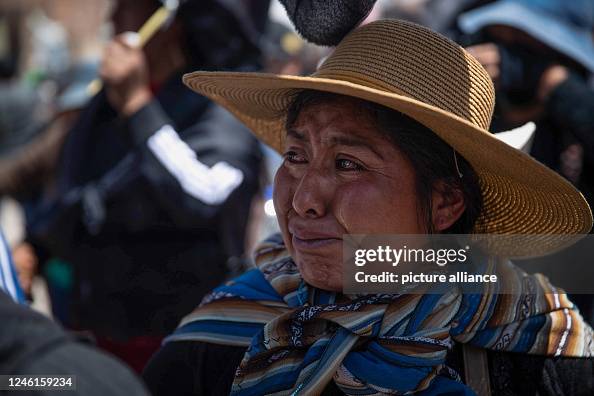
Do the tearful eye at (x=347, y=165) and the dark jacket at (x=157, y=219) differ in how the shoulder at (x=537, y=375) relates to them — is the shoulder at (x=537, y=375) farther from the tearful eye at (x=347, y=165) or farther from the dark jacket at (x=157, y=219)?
the dark jacket at (x=157, y=219)

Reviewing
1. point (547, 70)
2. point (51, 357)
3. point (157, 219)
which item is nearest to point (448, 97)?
point (51, 357)

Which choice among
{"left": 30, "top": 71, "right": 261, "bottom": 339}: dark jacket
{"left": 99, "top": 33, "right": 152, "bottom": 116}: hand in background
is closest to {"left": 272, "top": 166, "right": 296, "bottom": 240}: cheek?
{"left": 30, "top": 71, "right": 261, "bottom": 339}: dark jacket

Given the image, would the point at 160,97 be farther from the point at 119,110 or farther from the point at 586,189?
the point at 586,189

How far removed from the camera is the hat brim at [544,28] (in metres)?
3.89

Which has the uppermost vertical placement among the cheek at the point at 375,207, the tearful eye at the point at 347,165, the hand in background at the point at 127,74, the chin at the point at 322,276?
the tearful eye at the point at 347,165

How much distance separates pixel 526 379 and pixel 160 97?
248cm

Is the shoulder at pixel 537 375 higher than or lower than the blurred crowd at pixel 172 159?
higher

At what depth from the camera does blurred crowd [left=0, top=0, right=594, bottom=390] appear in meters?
3.81

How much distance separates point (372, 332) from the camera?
233 cm

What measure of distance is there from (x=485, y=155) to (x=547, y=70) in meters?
1.57

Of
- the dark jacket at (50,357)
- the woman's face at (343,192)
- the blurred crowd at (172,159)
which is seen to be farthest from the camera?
the blurred crowd at (172,159)

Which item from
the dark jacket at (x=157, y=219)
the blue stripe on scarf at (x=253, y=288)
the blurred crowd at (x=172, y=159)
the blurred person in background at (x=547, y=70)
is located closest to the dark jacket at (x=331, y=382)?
the blue stripe on scarf at (x=253, y=288)

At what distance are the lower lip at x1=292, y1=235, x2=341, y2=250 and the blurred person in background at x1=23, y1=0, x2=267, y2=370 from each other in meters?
1.67

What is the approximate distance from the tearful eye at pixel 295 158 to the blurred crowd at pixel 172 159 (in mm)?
1341
